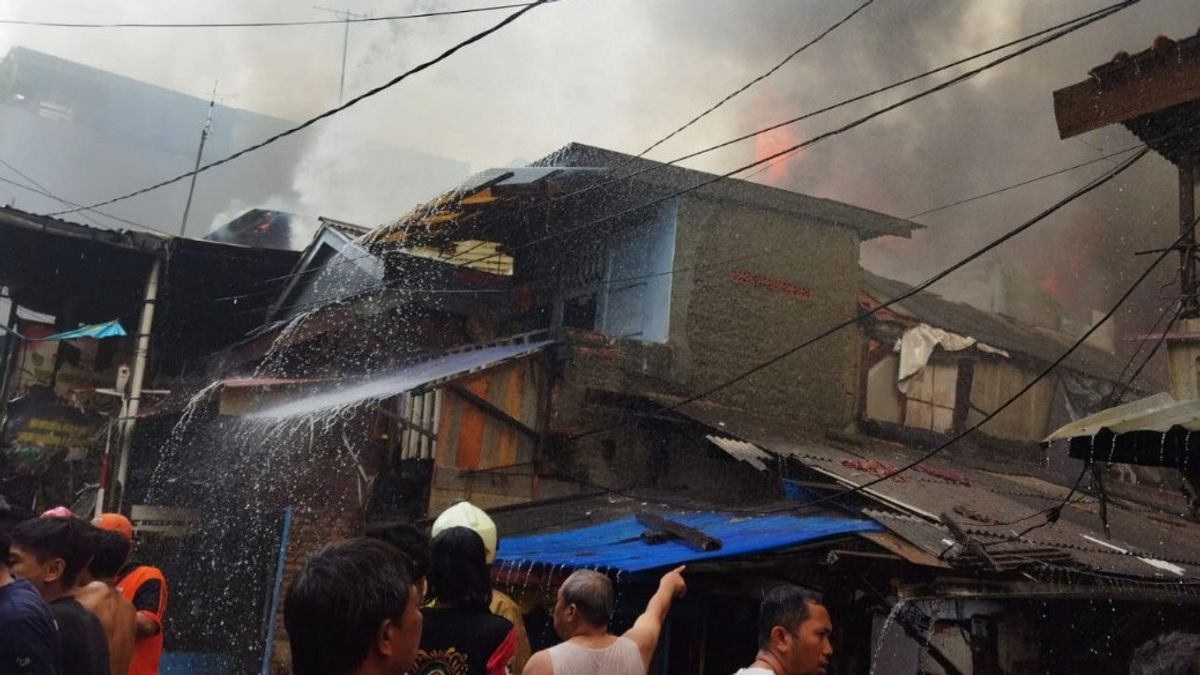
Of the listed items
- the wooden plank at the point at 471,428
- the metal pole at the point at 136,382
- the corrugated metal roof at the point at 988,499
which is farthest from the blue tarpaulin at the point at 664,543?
the metal pole at the point at 136,382

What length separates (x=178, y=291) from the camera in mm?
16562

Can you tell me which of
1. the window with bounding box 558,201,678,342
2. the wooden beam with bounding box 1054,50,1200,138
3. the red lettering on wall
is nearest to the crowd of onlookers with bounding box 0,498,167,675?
the wooden beam with bounding box 1054,50,1200,138

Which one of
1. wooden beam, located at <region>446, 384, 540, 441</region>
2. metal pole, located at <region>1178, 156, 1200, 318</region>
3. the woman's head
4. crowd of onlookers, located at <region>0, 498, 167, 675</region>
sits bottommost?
crowd of onlookers, located at <region>0, 498, 167, 675</region>

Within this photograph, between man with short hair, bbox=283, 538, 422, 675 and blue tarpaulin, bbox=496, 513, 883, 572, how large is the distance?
5006mm

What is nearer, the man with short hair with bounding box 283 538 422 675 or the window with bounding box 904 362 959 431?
the man with short hair with bounding box 283 538 422 675

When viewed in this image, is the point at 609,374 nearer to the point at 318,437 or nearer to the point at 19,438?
the point at 318,437

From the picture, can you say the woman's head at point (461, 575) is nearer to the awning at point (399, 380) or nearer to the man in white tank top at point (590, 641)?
the man in white tank top at point (590, 641)

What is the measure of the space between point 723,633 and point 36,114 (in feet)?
109

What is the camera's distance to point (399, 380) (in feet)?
37.8

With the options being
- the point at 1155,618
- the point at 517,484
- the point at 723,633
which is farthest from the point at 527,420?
the point at 1155,618

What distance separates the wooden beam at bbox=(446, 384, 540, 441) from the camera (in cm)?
1107

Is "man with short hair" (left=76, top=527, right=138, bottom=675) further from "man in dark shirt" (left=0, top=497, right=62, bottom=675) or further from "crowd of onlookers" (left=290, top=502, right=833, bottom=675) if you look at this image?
"crowd of onlookers" (left=290, top=502, right=833, bottom=675)

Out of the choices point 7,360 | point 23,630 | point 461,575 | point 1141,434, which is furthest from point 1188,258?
point 7,360

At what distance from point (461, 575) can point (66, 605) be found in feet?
4.76
